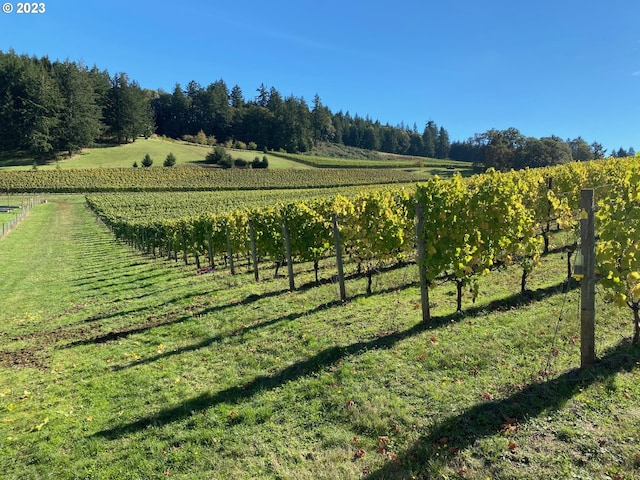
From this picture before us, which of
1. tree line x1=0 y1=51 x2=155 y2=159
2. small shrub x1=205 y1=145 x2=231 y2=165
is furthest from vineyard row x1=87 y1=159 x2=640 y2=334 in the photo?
tree line x1=0 y1=51 x2=155 y2=159

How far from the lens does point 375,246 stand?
1066 centimetres

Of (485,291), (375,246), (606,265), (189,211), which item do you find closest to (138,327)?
(375,246)

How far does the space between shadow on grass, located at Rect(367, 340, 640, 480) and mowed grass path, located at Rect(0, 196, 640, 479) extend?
22mm

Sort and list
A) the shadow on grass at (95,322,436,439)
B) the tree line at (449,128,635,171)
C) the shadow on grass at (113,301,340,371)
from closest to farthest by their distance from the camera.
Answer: the shadow on grass at (95,322,436,439), the shadow on grass at (113,301,340,371), the tree line at (449,128,635,171)

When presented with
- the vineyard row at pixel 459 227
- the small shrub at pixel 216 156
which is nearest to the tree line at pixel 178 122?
the small shrub at pixel 216 156

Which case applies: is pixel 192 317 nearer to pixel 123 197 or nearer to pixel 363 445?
pixel 363 445

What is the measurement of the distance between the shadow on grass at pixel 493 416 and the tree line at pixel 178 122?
251 ft

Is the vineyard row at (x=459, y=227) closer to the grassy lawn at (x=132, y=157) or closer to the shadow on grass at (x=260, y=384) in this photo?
the shadow on grass at (x=260, y=384)

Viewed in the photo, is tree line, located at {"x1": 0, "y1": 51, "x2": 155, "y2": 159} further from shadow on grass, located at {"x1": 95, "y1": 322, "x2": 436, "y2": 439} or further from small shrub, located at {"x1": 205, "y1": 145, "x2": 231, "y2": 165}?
shadow on grass, located at {"x1": 95, "y1": 322, "x2": 436, "y2": 439}

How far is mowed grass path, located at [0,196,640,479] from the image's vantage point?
168 inches

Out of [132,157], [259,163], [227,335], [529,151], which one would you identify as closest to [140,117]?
[132,157]

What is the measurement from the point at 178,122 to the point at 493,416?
462ft

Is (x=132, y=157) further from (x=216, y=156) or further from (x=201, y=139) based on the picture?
(x=201, y=139)

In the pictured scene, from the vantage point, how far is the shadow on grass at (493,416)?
13.6ft
